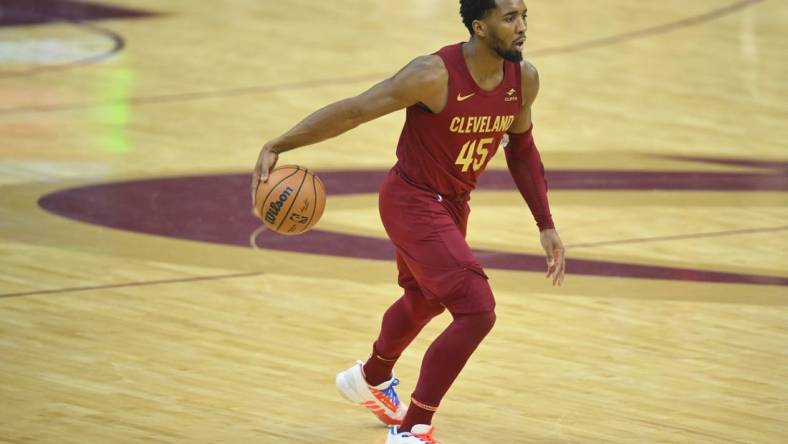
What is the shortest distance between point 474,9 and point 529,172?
0.77 metres

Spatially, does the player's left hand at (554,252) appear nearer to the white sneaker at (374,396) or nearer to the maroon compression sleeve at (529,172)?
the maroon compression sleeve at (529,172)

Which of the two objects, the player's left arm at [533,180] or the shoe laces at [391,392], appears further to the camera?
the shoe laces at [391,392]

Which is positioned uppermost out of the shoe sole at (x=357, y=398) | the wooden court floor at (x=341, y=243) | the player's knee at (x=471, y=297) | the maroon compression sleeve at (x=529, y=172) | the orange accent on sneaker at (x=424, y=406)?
the maroon compression sleeve at (x=529, y=172)

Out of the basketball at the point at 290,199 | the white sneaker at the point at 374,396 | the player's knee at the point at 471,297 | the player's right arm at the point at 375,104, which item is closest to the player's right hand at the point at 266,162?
the player's right arm at the point at 375,104

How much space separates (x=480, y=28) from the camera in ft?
19.6

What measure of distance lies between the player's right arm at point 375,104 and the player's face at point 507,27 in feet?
0.77

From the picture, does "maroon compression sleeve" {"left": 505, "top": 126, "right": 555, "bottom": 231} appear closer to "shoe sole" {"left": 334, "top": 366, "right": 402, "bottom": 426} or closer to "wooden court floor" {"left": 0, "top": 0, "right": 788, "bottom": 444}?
"wooden court floor" {"left": 0, "top": 0, "right": 788, "bottom": 444}

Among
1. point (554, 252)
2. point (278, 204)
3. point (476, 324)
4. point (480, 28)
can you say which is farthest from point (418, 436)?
point (480, 28)

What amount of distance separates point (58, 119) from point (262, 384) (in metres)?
7.59

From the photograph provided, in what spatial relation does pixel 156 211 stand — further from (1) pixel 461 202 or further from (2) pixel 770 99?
(2) pixel 770 99

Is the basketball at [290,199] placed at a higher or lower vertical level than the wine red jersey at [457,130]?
lower

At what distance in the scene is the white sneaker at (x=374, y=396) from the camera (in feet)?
21.1

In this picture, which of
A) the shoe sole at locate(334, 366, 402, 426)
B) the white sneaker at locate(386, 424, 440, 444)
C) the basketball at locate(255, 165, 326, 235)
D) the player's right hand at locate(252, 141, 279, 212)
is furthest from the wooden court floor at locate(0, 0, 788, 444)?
the player's right hand at locate(252, 141, 279, 212)

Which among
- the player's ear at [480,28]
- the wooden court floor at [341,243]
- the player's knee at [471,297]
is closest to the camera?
the player's knee at [471,297]
